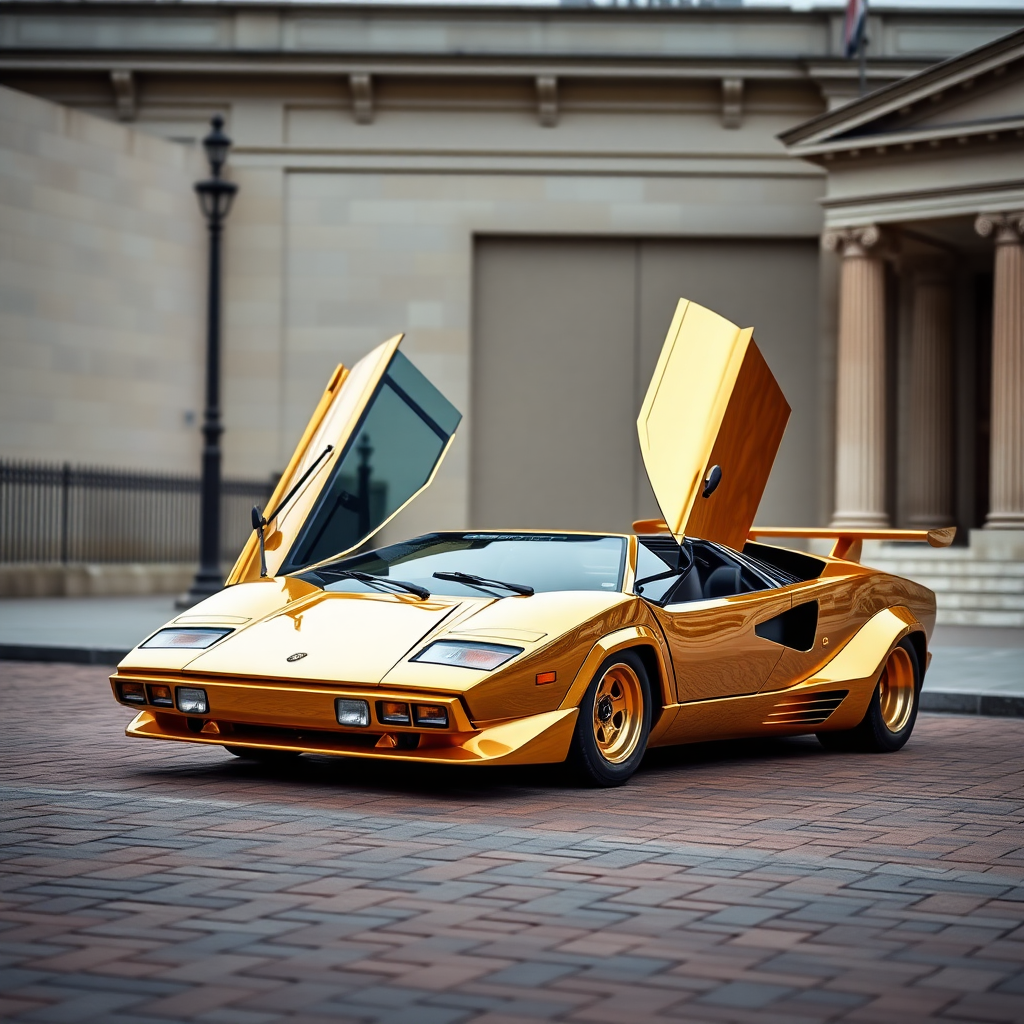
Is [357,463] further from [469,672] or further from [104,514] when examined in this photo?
[104,514]

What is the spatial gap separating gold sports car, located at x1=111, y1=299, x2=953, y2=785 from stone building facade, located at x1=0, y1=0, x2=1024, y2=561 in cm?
1977

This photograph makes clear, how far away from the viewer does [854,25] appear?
25.8 meters

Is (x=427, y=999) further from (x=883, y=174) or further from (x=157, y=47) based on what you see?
(x=157, y=47)

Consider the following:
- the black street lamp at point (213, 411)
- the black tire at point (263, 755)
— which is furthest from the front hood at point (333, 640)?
the black street lamp at point (213, 411)

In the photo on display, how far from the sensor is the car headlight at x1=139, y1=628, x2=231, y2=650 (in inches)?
275

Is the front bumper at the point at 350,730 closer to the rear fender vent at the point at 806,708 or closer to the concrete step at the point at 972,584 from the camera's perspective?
the rear fender vent at the point at 806,708

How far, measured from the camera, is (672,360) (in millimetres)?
8547

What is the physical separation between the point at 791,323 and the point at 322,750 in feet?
76.4

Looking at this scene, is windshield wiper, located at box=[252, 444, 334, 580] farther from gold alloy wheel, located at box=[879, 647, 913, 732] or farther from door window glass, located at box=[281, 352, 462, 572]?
gold alloy wheel, located at box=[879, 647, 913, 732]

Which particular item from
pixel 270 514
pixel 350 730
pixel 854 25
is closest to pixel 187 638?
pixel 350 730

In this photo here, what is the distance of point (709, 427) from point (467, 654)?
92.0 inches

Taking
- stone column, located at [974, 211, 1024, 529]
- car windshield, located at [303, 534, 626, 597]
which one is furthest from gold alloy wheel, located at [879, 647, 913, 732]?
stone column, located at [974, 211, 1024, 529]

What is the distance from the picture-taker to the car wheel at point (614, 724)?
676 centimetres

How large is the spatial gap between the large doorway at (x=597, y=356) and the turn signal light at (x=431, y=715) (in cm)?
2270
